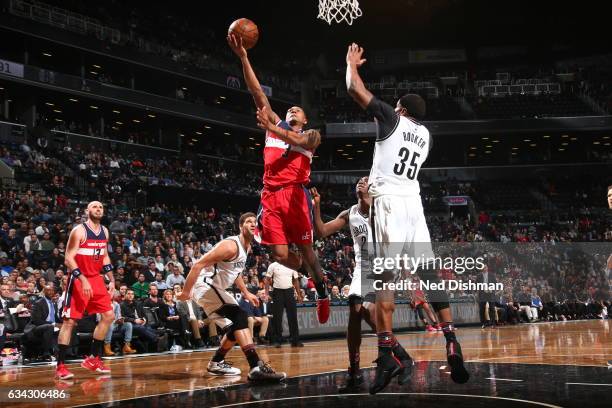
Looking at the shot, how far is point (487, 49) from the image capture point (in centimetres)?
4872

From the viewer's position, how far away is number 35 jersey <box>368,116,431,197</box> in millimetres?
5641

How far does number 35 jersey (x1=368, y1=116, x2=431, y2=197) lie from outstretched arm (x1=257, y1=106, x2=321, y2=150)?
0.91 meters

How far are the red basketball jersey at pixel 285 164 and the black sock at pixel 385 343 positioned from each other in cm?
199

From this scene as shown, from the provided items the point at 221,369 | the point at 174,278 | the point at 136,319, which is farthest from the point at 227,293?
the point at 174,278

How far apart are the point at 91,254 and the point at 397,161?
4791 millimetres

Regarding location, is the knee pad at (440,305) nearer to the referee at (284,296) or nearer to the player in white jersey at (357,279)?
the player in white jersey at (357,279)

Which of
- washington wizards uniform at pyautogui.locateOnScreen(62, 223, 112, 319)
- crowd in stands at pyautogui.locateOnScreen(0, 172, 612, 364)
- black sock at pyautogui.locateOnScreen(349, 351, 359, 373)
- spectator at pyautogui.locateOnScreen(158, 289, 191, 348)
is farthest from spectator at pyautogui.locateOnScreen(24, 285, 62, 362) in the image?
black sock at pyautogui.locateOnScreen(349, 351, 359, 373)

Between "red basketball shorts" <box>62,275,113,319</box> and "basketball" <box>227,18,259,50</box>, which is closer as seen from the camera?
"basketball" <box>227,18,259,50</box>

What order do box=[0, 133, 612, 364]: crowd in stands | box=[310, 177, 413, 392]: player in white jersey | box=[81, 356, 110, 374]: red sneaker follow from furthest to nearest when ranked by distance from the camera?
box=[0, 133, 612, 364]: crowd in stands, box=[81, 356, 110, 374]: red sneaker, box=[310, 177, 413, 392]: player in white jersey

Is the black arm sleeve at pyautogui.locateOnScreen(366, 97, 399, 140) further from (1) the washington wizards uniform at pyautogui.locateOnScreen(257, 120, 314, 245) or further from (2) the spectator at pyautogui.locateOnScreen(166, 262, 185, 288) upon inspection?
(2) the spectator at pyautogui.locateOnScreen(166, 262, 185, 288)

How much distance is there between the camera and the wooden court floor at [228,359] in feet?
23.1

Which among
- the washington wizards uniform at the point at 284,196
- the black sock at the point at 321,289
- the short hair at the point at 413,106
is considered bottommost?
the black sock at the point at 321,289

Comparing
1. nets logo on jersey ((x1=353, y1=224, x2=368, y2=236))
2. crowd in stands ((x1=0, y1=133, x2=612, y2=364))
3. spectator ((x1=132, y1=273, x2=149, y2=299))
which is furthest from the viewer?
spectator ((x1=132, y1=273, x2=149, y2=299))

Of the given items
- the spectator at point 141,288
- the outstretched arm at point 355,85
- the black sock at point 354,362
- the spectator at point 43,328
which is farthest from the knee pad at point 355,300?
the spectator at point 141,288
